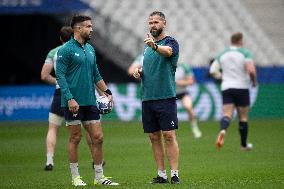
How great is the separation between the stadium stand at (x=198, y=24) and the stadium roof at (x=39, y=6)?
1.50 m

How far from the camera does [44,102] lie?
1182 inches

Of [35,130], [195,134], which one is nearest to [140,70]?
[195,134]

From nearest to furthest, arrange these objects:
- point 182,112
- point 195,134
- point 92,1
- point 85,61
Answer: point 85,61 < point 195,134 < point 182,112 < point 92,1

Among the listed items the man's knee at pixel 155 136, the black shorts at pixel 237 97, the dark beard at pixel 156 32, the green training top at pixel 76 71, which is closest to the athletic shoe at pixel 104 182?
the man's knee at pixel 155 136

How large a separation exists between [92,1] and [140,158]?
56.8 feet

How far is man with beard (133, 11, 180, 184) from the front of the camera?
12.4 metres

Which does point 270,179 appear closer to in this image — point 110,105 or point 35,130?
point 110,105

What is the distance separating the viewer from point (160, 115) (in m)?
12.6

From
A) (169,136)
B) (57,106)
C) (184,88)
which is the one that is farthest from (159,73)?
(184,88)

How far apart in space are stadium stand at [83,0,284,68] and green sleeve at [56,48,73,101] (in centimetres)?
2100

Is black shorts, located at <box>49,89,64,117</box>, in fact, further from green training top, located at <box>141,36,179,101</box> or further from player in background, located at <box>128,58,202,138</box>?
player in background, located at <box>128,58,202,138</box>

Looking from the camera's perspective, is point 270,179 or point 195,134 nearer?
point 270,179

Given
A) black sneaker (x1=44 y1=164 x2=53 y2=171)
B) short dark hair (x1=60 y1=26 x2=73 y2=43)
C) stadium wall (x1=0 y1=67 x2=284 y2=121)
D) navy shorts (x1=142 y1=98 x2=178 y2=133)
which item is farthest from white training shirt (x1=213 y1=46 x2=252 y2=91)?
stadium wall (x1=0 y1=67 x2=284 y2=121)

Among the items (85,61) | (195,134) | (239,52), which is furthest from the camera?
(195,134)
